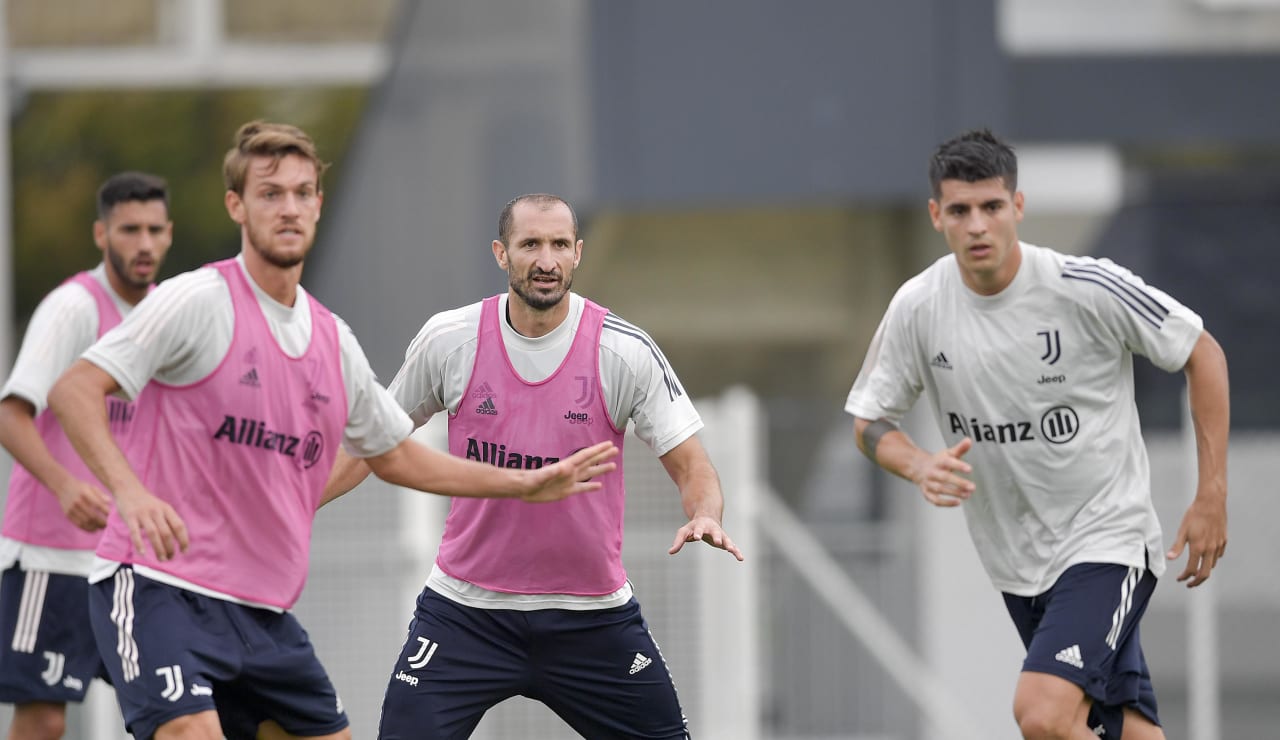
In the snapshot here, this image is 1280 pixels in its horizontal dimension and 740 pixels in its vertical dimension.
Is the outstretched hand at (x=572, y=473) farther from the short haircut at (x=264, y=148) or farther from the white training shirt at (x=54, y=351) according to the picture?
the white training shirt at (x=54, y=351)

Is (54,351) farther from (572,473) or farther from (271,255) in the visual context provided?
(572,473)

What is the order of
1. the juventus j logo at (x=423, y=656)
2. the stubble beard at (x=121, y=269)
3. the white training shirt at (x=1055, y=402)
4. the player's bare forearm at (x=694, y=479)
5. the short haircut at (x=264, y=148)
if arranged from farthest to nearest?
the stubble beard at (x=121, y=269)
the white training shirt at (x=1055, y=402)
the juventus j logo at (x=423, y=656)
the player's bare forearm at (x=694, y=479)
the short haircut at (x=264, y=148)

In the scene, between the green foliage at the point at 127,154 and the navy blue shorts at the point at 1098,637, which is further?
the green foliage at the point at 127,154

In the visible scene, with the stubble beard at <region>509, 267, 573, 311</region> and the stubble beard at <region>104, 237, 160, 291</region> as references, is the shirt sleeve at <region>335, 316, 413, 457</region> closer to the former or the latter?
the stubble beard at <region>509, 267, 573, 311</region>

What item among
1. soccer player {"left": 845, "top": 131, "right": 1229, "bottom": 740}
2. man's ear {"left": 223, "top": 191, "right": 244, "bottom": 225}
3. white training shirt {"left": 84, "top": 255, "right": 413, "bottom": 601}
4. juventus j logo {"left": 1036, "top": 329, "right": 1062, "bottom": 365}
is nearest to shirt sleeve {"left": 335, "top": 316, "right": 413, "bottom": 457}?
white training shirt {"left": 84, "top": 255, "right": 413, "bottom": 601}

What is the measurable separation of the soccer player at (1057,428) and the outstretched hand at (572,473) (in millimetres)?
1262

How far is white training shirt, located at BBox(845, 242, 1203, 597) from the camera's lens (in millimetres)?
6918

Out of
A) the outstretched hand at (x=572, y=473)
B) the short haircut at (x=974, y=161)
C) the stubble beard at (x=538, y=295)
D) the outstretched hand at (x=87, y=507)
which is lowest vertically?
the outstretched hand at (x=87, y=507)

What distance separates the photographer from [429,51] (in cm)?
1384

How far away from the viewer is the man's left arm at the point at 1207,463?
6.81 metres

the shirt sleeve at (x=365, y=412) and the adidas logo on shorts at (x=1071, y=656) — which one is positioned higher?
the shirt sleeve at (x=365, y=412)

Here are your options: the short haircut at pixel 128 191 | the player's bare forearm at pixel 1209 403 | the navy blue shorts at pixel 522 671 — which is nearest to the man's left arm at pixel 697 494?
the navy blue shorts at pixel 522 671

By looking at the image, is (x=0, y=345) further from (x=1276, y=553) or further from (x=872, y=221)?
(x=1276, y=553)

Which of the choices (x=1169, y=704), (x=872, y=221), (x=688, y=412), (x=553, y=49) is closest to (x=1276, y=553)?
(x=1169, y=704)
